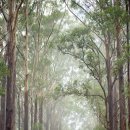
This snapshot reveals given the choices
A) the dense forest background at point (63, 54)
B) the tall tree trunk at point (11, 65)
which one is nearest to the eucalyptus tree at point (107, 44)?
the dense forest background at point (63, 54)

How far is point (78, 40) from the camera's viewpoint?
16172mm

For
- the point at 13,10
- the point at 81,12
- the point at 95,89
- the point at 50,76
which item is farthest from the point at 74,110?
the point at 13,10

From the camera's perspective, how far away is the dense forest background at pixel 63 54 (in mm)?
12641

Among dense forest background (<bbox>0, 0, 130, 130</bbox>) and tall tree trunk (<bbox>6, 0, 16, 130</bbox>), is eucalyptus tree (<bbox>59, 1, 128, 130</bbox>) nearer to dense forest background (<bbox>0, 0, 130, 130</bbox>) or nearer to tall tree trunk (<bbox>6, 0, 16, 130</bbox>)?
dense forest background (<bbox>0, 0, 130, 130</bbox>)

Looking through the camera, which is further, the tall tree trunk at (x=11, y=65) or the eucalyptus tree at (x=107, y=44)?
the eucalyptus tree at (x=107, y=44)

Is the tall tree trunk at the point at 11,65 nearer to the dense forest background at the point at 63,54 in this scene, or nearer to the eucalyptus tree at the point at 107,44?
the dense forest background at the point at 63,54

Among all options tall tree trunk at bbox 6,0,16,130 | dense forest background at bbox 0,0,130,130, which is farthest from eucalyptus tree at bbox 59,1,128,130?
tall tree trunk at bbox 6,0,16,130

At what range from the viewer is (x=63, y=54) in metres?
20.2

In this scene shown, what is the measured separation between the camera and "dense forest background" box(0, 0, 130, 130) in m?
12.6

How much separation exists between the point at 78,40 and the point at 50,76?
10.9 metres

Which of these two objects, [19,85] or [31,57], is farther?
[19,85]

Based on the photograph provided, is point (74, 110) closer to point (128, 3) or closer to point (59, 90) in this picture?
point (59, 90)

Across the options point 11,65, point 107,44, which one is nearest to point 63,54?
point 107,44

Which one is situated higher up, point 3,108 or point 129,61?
point 129,61
